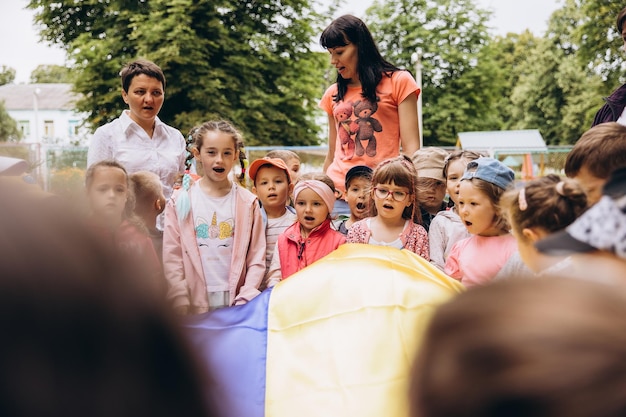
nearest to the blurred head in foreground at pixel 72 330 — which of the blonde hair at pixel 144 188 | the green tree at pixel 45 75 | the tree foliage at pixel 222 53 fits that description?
the blonde hair at pixel 144 188

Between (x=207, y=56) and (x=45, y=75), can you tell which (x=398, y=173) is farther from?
(x=45, y=75)

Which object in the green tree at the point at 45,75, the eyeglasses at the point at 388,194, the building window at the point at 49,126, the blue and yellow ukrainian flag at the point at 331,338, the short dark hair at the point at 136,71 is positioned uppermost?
the green tree at the point at 45,75

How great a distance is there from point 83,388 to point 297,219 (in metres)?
3.74

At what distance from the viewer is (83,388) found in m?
0.58

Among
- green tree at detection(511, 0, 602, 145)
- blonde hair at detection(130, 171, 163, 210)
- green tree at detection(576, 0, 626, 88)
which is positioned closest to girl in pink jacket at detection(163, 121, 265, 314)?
blonde hair at detection(130, 171, 163, 210)

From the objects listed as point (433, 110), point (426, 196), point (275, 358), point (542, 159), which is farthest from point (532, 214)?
point (433, 110)

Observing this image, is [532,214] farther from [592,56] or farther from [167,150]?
[592,56]

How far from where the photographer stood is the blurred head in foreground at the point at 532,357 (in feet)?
2.30

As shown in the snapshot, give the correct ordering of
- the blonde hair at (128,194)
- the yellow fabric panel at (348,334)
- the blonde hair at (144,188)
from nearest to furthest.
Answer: the yellow fabric panel at (348,334)
the blonde hair at (128,194)
the blonde hair at (144,188)

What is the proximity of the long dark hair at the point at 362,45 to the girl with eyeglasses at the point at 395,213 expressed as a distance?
55 cm

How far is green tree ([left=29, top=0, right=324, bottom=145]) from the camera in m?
20.5

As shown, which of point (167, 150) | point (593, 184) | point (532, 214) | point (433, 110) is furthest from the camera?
point (433, 110)

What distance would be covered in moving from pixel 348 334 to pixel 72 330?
1929 mm

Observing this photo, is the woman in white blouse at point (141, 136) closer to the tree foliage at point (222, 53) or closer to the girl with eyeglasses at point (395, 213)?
the girl with eyeglasses at point (395, 213)
